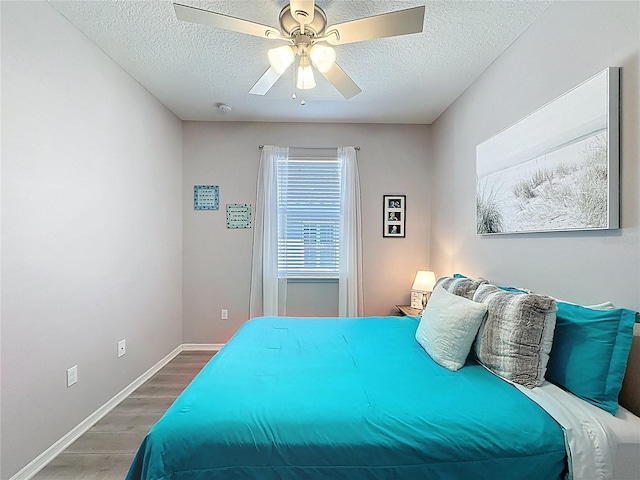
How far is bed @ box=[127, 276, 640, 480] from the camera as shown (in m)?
1.12

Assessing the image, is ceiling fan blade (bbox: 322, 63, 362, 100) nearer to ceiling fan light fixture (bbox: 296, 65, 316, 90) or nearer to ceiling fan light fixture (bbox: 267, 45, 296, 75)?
ceiling fan light fixture (bbox: 296, 65, 316, 90)

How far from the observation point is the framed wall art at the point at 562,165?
56.1 inches

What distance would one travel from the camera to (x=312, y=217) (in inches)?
149

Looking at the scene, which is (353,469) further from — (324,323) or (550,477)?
(324,323)

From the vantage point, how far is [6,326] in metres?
1.60

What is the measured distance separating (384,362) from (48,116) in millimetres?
2350

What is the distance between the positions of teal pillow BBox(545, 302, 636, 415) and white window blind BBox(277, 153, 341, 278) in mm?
2503

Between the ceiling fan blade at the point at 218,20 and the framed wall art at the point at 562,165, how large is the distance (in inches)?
61.2

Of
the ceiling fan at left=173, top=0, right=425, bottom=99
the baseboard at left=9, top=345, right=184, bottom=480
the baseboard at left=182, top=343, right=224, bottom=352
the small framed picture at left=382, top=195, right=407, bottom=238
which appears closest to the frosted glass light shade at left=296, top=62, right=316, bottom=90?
the ceiling fan at left=173, top=0, right=425, bottom=99

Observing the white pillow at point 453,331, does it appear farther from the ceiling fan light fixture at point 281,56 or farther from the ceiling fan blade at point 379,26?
the ceiling fan light fixture at point 281,56

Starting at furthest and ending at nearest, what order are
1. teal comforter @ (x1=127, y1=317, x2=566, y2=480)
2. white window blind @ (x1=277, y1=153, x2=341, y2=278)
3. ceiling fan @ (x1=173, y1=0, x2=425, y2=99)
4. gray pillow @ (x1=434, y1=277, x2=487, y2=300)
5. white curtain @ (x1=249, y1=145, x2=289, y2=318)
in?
white window blind @ (x1=277, y1=153, x2=341, y2=278) < white curtain @ (x1=249, y1=145, x2=289, y2=318) < gray pillow @ (x1=434, y1=277, x2=487, y2=300) < ceiling fan @ (x1=173, y1=0, x2=425, y2=99) < teal comforter @ (x1=127, y1=317, x2=566, y2=480)

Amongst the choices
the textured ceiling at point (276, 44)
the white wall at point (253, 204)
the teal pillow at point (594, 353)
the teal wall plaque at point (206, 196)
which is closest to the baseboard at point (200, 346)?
the white wall at point (253, 204)

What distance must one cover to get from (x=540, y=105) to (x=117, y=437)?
11.0ft

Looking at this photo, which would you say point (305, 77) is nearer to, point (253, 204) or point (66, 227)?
point (66, 227)
